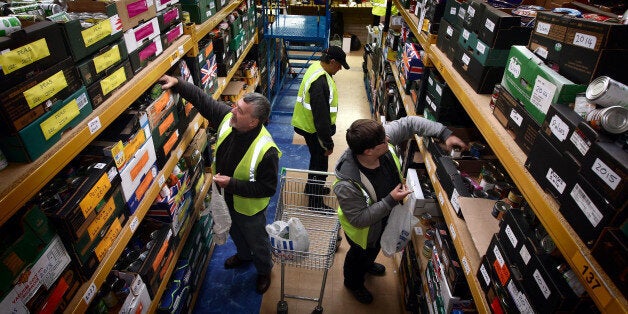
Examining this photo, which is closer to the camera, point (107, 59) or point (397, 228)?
point (107, 59)

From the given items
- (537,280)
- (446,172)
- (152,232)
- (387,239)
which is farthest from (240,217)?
(537,280)

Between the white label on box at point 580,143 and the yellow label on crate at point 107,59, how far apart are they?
6.43ft

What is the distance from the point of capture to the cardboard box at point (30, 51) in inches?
45.3

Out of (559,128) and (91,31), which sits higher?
(91,31)

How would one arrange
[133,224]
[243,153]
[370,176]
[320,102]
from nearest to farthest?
[133,224]
[370,176]
[243,153]
[320,102]

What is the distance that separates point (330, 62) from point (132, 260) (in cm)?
267

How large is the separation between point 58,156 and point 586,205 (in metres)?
1.84

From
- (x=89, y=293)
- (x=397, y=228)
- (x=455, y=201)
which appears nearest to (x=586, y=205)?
(x=455, y=201)

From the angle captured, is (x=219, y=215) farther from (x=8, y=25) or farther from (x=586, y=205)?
(x=586, y=205)

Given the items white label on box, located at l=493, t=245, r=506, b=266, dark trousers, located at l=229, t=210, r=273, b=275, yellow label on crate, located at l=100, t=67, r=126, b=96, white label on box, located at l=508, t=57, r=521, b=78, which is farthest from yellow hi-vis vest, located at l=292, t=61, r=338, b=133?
white label on box, located at l=493, t=245, r=506, b=266

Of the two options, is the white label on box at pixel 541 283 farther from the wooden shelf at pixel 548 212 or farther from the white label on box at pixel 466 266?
the white label on box at pixel 466 266

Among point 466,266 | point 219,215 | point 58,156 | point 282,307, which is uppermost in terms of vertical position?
point 58,156

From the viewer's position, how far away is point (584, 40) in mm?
1263

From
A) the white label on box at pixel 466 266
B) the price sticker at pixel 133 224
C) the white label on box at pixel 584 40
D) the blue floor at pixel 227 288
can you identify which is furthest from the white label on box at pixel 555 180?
the blue floor at pixel 227 288
